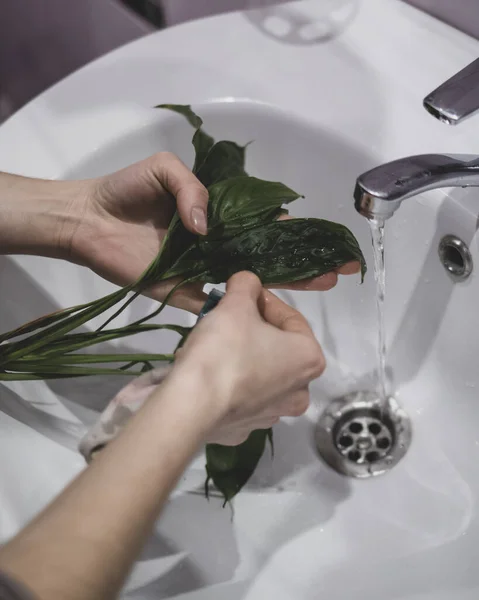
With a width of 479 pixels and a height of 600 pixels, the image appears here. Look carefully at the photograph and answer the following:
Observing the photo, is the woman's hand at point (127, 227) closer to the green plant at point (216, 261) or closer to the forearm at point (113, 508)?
the green plant at point (216, 261)

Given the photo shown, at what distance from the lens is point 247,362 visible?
35 cm

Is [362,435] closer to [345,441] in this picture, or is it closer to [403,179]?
[345,441]

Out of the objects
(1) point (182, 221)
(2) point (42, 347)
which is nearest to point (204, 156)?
(1) point (182, 221)

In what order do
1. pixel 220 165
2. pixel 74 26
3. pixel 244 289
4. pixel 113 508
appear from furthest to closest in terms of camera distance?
1. pixel 74 26
2. pixel 220 165
3. pixel 244 289
4. pixel 113 508

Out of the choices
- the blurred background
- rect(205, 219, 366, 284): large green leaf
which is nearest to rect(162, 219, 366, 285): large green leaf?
rect(205, 219, 366, 284): large green leaf

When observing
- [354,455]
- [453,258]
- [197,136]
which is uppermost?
[197,136]

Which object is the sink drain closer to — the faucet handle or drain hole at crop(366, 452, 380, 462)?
drain hole at crop(366, 452, 380, 462)

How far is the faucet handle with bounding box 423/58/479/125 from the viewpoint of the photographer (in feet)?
1.20

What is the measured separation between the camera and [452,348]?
528mm

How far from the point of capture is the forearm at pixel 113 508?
10.6 inches

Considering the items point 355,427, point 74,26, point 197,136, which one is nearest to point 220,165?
point 197,136

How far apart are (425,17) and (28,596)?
1.76 ft

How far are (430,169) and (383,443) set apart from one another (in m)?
0.26

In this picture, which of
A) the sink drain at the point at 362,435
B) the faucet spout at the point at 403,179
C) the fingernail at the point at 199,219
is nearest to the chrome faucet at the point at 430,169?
the faucet spout at the point at 403,179
